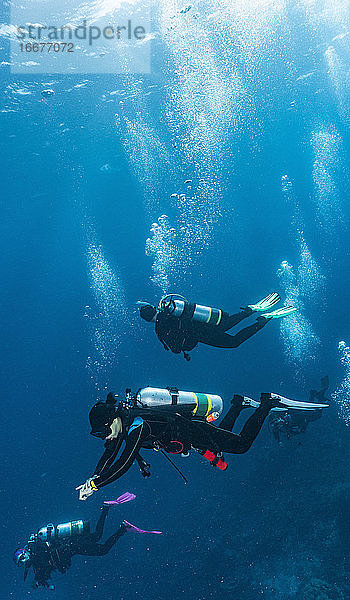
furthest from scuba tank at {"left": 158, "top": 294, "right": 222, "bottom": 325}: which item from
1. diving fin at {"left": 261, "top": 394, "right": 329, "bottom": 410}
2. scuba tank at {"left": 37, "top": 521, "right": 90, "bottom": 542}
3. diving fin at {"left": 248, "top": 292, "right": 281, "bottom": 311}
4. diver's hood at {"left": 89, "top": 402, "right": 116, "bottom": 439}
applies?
scuba tank at {"left": 37, "top": 521, "right": 90, "bottom": 542}

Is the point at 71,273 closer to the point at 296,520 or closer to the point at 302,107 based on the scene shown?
the point at 302,107

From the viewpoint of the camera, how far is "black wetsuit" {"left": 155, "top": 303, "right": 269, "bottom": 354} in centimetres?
636

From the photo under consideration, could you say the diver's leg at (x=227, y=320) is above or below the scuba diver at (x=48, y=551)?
above

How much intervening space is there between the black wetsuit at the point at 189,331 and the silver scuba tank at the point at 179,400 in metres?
1.32

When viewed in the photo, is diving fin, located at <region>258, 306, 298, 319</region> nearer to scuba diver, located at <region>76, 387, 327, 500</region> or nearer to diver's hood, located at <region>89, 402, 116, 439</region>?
scuba diver, located at <region>76, 387, 327, 500</region>

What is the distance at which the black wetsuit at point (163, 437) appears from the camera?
404 cm

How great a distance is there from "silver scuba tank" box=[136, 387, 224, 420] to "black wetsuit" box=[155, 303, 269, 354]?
1325 mm

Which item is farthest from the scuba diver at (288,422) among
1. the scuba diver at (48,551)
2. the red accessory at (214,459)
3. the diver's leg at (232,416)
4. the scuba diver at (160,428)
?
the red accessory at (214,459)

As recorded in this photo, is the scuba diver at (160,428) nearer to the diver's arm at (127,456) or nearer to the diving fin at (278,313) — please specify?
the diver's arm at (127,456)

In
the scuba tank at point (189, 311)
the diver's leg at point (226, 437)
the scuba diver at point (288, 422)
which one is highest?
the scuba tank at point (189, 311)

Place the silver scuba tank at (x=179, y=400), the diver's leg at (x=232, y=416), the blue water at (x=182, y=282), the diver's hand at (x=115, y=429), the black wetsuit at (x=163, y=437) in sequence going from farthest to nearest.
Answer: the blue water at (x=182, y=282) → the diver's leg at (x=232, y=416) → the silver scuba tank at (x=179, y=400) → the diver's hand at (x=115, y=429) → the black wetsuit at (x=163, y=437)

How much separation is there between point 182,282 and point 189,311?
1439 inches

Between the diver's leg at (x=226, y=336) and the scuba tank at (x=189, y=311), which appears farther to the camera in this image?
the diver's leg at (x=226, y=336)

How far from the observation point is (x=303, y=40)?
90.5 ft
